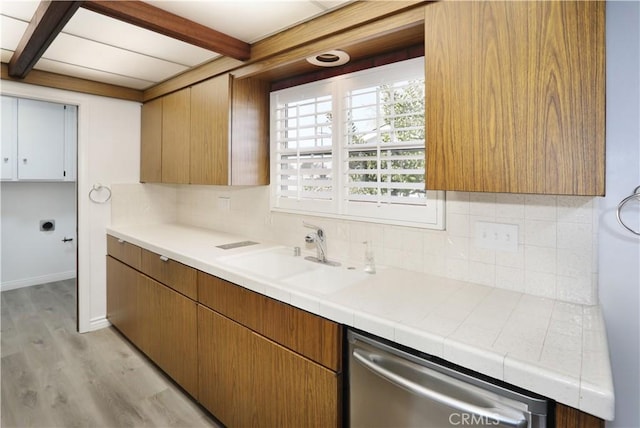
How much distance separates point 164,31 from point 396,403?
6.13ft

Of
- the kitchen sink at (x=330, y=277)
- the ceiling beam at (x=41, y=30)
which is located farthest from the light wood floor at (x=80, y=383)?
the ceiling beam at (x=41, y=30)

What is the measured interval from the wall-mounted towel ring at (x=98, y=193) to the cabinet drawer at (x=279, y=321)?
1.76 m

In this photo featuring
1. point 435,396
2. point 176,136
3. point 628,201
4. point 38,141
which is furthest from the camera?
point 38,141

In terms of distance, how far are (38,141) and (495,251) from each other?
4730 mm

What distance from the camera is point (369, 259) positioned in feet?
5.88

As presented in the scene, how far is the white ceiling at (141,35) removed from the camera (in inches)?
61.6

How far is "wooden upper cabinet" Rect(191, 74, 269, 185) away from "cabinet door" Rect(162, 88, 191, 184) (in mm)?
185

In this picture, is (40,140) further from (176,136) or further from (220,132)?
(220,132)

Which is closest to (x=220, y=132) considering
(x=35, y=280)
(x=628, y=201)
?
(x=628, y=201)

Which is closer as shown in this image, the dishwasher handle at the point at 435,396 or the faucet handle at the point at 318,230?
the dishwasher handle at the point at 435,396

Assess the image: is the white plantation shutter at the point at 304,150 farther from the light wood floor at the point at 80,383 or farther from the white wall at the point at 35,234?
the white wall at the point at 35,234

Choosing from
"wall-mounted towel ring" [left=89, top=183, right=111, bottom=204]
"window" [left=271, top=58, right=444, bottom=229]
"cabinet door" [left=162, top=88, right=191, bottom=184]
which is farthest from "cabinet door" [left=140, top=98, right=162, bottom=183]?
"window" [left=271, top=58, right=444, bottom=229]

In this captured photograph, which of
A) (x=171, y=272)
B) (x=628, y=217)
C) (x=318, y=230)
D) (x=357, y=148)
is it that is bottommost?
(x=171, y=272)

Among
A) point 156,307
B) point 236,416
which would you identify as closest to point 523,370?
point 236,416
